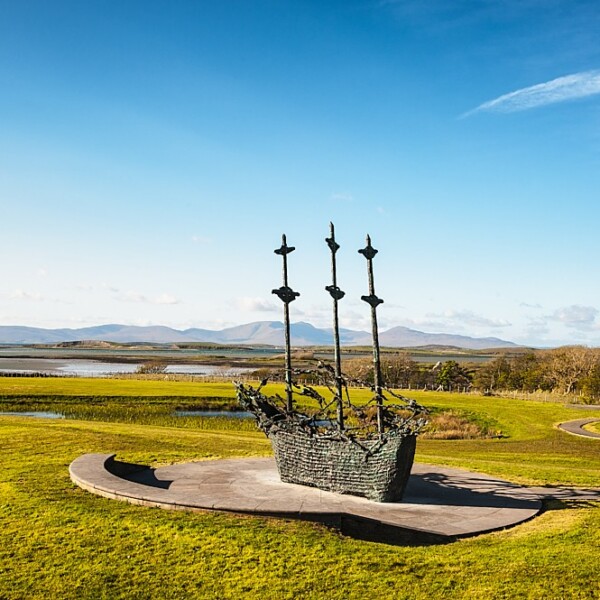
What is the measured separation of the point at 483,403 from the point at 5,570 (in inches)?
1750

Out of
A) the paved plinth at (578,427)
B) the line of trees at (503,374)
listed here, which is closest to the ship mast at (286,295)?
the paved plinth at (578,427)

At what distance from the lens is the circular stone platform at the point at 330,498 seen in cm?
1258

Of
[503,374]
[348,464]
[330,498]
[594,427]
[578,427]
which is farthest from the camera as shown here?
[503,374]

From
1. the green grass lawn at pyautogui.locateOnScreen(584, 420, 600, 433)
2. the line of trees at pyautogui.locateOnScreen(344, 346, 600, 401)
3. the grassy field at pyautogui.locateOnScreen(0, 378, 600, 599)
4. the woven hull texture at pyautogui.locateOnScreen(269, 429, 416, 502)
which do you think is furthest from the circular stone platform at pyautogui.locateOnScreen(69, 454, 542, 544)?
the line of trees at pyautogui.locateOnScreen(344, 346, 600, 401)

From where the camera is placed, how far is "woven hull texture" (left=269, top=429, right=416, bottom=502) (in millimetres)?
14266

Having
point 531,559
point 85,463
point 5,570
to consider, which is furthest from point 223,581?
point 85,463

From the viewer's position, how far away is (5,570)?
959 cm

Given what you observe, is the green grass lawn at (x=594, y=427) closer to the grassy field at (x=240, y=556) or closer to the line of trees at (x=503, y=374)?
the grassy field at (x=240, y=556)

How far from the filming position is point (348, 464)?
48.4 feet

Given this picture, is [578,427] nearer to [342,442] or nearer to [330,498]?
[342,442]

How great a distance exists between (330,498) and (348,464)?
3.04ft

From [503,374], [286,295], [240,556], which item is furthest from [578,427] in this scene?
[503,374]

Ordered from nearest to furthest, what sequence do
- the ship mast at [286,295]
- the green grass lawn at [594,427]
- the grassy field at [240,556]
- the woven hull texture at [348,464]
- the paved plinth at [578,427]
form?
1. the grassy field at [240,556]
2. the woven hull texture at [348,464]
3. the ship mast at [286,295]
4. the paved plinth at [578,427]
5. the green grass lawn at [594,427]

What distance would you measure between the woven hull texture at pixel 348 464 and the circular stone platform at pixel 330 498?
0.26m
